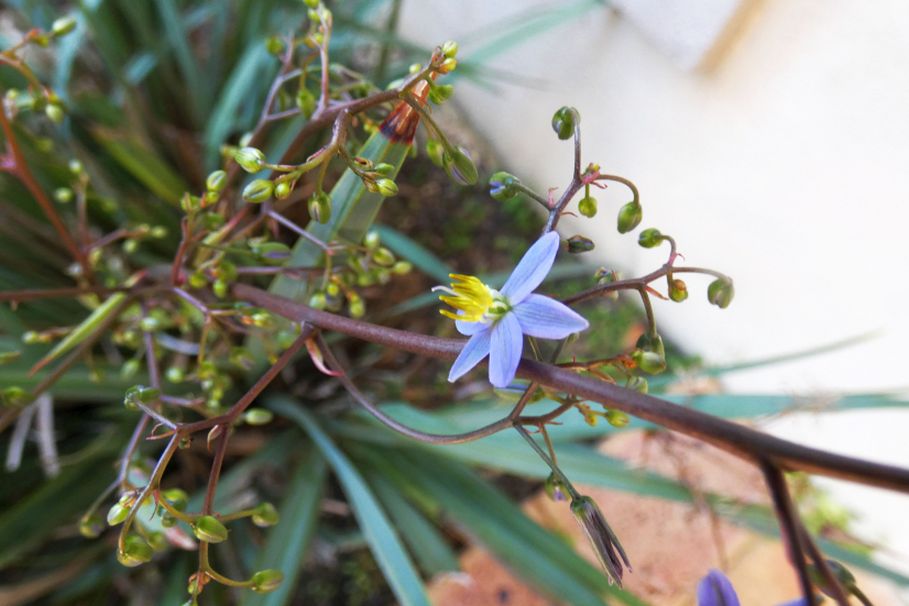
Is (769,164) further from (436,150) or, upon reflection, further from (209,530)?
(209,530)

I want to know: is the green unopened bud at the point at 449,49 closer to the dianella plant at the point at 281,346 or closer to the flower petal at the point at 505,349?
the dianella plant at the point at 281,346

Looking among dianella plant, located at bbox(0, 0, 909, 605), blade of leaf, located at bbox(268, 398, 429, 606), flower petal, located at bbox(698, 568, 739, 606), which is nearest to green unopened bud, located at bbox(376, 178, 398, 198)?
dianella plant, located at bbox(0, 0, 909, 605)

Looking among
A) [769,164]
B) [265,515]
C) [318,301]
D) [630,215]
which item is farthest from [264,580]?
[769,164]

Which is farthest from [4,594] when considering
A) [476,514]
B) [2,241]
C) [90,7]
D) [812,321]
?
[812,321]

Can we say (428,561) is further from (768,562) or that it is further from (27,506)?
(768,562)

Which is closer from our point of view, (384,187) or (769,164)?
(384,187)

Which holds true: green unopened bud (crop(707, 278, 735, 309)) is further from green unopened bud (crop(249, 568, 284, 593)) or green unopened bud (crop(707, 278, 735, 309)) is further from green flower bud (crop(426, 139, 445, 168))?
green unopened bud (crop(249, 568, 284, 593))

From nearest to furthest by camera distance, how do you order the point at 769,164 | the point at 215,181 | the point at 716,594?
the point at 716,594
the point at 215,181
the point at 769,164
